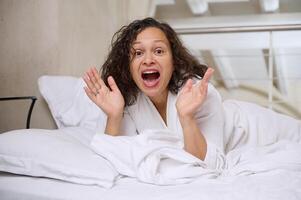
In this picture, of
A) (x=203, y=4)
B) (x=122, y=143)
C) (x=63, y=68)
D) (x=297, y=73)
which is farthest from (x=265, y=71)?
(x=122, y=143)

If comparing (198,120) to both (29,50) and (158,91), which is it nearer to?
(158,91)

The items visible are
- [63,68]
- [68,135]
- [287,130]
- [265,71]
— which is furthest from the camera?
[265,71]

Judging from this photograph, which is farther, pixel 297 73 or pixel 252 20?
pixel 297 73

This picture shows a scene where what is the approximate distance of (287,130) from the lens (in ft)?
4.22

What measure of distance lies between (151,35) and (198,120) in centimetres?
31

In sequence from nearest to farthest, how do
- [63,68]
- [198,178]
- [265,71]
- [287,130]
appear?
[198,178]
[287,130]
[63,68]
[265,71]

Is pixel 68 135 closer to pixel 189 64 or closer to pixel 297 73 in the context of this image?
pixel 189 64

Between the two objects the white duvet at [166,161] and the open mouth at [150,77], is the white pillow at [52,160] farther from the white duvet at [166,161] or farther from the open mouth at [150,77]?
the open mouth at [150,77]

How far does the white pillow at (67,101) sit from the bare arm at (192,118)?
0.68m

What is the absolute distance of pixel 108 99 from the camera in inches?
43.4

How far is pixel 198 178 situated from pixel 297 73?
17.1ft

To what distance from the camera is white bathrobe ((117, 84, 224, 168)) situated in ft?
3.20

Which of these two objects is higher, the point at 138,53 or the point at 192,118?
A: the point at 138,53

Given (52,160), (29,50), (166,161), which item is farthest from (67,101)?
(166,161)
